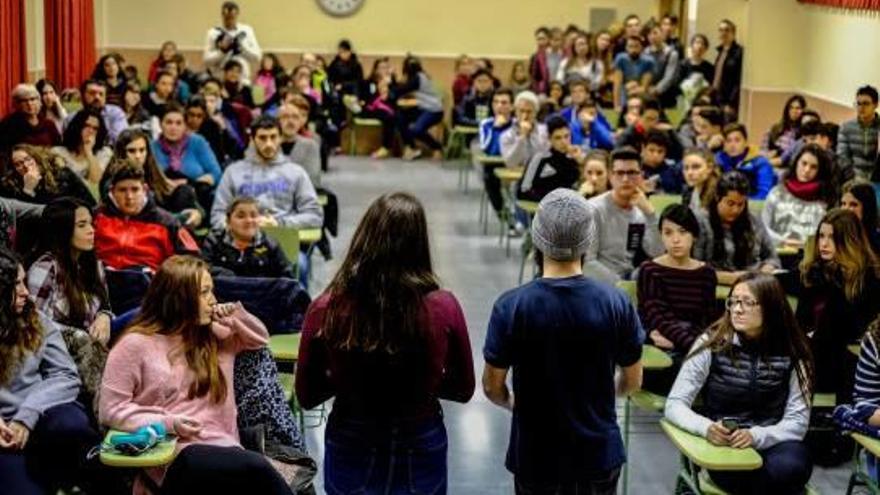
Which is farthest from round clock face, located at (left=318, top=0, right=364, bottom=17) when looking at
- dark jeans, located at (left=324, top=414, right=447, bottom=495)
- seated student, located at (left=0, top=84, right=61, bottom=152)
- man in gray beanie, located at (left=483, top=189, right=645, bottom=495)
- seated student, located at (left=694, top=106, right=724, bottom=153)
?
dark jeans, located at (left=324, top=414, right=447, bottom=495)

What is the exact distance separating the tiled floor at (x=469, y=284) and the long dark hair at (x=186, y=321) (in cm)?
146

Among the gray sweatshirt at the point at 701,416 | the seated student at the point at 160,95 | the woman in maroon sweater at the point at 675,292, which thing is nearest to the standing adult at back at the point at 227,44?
the seated student at the point at 160,95

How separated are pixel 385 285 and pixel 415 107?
12118 millimetres

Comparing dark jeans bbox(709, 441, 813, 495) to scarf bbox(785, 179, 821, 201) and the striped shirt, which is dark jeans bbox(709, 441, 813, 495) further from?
scarf bbox(785, 179, 821, 201)

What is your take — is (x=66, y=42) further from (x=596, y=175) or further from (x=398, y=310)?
(x=398, y=310)

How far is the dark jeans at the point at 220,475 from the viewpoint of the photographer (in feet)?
12.5

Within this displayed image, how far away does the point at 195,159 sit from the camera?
8375 millimetres

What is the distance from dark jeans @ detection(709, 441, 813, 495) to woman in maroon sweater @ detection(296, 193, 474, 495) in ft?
4.47

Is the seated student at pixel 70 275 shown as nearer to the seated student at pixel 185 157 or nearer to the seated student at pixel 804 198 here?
the seated student at pixel 185 157

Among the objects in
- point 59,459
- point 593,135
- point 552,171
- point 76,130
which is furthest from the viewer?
point 593,135

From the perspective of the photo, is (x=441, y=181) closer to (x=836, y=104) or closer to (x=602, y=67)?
(x=602, y=67)

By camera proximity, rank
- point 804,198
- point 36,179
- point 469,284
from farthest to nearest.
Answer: point 469,284 → point 804,198 → point 36,179

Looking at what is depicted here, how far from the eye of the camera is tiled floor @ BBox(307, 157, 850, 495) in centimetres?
534

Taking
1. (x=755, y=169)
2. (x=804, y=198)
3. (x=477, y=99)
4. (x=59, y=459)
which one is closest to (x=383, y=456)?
(x=59, y=459)
